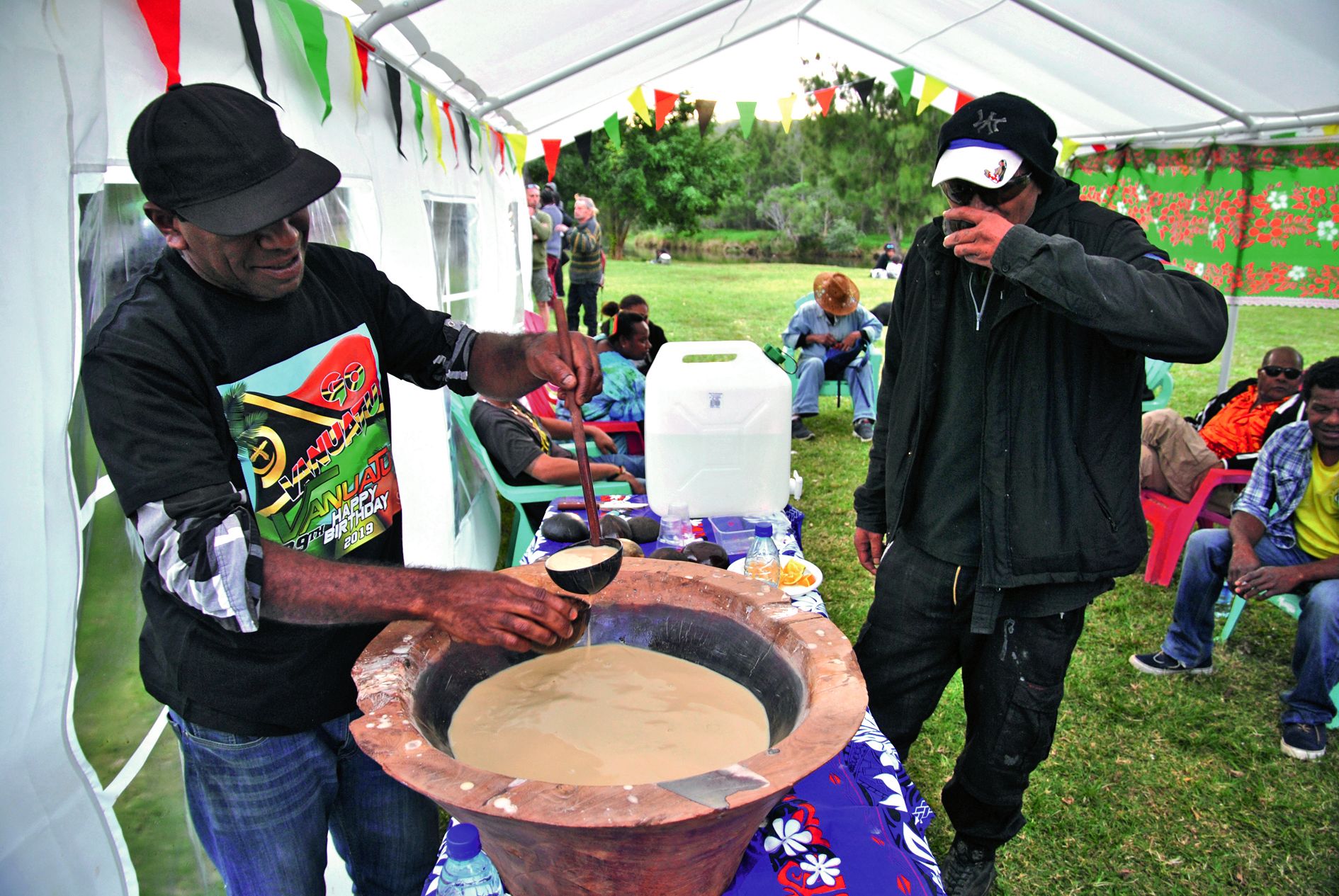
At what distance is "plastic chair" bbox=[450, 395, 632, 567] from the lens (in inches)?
155

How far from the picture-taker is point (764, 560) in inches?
95.0

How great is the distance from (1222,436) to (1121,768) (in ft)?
7.40

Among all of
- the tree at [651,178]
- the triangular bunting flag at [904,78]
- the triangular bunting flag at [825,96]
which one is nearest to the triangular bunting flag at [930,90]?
the triangular bunting flag at [904,78]

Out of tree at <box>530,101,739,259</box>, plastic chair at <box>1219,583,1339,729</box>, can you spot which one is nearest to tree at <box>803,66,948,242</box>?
tree at <box>530,101,739,259</box>

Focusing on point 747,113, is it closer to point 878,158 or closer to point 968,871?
point 968,871

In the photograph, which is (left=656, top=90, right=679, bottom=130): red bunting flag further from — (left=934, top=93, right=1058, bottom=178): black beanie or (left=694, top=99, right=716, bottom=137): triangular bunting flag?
(left=934, top=93, right=1058, bottom=178): black beanie

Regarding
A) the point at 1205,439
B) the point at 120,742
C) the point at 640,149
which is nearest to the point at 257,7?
the point at 120,742

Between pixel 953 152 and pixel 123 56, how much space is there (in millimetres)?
1619

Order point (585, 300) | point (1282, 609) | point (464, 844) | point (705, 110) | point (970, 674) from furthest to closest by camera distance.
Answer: point (585, 300), point (705, 110), point (1282, 609), point (970, 674), point (464, 844)

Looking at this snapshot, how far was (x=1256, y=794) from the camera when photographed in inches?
108

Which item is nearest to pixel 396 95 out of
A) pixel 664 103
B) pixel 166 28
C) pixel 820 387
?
pixel 166 28

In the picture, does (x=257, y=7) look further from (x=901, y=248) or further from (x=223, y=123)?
(x=901, y=248)

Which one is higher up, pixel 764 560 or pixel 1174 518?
pixel 764 560

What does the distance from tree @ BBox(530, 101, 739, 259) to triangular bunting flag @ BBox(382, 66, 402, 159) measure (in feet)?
79.6
